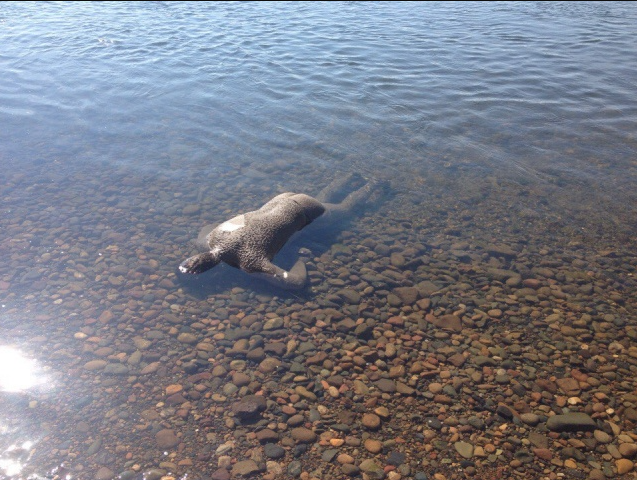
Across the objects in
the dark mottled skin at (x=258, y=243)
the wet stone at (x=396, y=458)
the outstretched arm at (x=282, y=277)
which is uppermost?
the dark mottled skin at (x=258, y=243)

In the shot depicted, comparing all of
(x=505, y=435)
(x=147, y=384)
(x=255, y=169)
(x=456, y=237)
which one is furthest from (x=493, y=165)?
(x=147, y=384)

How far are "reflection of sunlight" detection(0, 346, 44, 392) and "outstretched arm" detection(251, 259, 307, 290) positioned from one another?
3031 millimetres

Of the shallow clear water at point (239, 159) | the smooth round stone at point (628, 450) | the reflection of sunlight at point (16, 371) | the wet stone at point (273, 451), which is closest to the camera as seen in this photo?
the smooth round stone at point (628, 450)

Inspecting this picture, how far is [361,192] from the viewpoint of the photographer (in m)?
9.34

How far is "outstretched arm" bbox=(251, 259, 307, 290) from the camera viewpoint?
7.14 metres

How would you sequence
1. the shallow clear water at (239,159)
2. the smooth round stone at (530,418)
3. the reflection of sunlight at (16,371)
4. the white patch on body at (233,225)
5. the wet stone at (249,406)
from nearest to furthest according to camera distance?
1. the smooth round stone at (530,418)
2. the wet stone at (249,406)
3. the reflection of sunlight at (16,371)
4. the shallow clear water at (239,159)
5. the white patch on body at (233,225)

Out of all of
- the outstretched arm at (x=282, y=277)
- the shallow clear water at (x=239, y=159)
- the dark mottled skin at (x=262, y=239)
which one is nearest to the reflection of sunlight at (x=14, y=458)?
the shallow clear water at (x=239, y=159)

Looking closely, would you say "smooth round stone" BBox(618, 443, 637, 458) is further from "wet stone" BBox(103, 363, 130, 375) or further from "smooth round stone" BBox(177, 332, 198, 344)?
"wet stone" BBox(103, 363, 130, 375)

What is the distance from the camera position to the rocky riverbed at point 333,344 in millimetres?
5039

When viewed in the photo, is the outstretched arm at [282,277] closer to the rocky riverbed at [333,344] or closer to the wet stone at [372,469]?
the rocky riverbed at [333,344]

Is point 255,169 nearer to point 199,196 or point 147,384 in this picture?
point 199,196

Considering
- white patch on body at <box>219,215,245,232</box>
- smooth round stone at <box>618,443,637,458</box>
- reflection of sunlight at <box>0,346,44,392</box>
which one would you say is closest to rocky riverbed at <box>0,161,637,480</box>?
smooth round stone at <box>618,443,637,458</box>

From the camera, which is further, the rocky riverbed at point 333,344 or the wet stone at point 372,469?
the rocky riverbed at point 333,344

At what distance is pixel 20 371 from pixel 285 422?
10.6 feet
